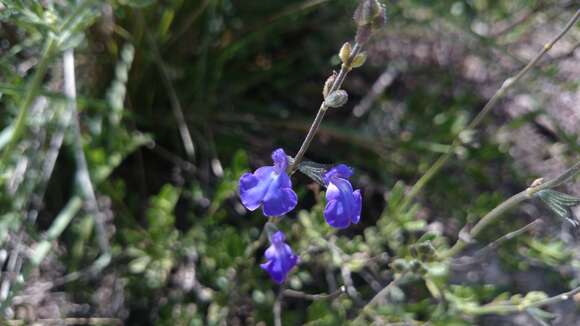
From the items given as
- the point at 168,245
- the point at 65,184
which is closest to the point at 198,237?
the point at 168,245

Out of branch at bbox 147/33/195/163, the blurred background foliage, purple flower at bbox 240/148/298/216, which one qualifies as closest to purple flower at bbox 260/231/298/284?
purple flower at bbox 240/148/298/216

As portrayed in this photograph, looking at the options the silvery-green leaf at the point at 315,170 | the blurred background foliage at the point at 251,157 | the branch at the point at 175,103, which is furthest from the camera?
the branch at the point at 175,103

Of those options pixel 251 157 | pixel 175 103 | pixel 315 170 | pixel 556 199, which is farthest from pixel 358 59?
pixel 251 157

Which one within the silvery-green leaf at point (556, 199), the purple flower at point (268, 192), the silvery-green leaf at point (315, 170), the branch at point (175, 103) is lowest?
the purple flower at point (268, 192)

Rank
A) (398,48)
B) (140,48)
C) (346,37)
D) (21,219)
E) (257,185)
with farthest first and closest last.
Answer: (398,48) → (346,37) → (140,48) → (21,219) → (257,185)

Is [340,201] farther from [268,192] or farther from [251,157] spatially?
[251,157]

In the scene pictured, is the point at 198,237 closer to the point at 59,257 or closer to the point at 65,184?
the point at 59,257

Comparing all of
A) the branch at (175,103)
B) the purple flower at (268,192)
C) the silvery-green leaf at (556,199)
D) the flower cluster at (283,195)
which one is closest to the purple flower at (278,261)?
the flower cluster at (283,195)

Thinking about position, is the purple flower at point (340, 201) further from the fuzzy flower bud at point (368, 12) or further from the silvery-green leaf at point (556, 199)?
the silvery-green leaf at point (556, 199)
